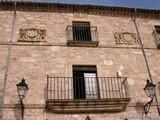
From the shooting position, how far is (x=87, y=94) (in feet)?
30.2

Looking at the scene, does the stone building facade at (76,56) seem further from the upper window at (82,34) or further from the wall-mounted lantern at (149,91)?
the wall-mounted lantern at (149,91)

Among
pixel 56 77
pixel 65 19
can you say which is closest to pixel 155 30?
pixel 65 19

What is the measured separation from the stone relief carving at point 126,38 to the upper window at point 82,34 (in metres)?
0.97

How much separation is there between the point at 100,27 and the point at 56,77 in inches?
139

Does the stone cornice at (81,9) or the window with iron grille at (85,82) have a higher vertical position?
the stone cornice at (81,9)

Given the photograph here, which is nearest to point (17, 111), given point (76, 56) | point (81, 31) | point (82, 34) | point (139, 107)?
point (76, 56)

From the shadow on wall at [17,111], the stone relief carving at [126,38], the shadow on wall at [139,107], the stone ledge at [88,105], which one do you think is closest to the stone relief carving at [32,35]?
the shadow on wall at [17,111]

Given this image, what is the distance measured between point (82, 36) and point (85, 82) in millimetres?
2302

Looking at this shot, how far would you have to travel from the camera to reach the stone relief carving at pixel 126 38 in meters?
10.7

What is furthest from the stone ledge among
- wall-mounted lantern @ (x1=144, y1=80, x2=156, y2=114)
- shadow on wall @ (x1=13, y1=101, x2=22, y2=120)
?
shadow on wall @ (x1=13, y1=101, x2=22, y2=120)

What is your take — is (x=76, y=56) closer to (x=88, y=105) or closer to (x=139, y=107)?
(x=88, y=105)

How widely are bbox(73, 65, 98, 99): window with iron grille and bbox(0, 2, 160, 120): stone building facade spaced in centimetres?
4

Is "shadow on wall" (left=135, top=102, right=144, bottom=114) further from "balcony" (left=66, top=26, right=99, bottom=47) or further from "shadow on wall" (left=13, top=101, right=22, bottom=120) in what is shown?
"shadow on wall" (left=13, top=101, right=22, bottom=120)

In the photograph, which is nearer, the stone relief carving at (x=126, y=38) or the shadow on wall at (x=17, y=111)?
the shadow on wall at (x=17, y=111)
